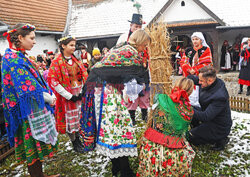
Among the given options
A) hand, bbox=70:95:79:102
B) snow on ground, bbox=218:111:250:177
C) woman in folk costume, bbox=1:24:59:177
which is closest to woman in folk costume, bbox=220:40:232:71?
snow on ground, bbox=218:111:250:177

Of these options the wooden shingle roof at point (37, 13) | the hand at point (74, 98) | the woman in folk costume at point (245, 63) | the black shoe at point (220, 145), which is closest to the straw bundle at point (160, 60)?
the hand at point (74, 98)

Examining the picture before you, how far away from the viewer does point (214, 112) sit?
2.98 metres

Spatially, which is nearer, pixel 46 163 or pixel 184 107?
pixel 184 107

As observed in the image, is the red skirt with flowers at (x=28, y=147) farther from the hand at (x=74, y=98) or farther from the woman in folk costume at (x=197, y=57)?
the woman in folk costume at (x=197, y=57)

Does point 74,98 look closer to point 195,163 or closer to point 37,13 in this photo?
point 195,163

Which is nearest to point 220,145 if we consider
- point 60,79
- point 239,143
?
point 239,143

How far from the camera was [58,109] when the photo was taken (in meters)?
3.32

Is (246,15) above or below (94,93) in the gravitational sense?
above

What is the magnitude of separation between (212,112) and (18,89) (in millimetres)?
2656

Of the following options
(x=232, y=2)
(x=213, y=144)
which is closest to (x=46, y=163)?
(x=213, y=144)

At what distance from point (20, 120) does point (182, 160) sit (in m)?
2.00

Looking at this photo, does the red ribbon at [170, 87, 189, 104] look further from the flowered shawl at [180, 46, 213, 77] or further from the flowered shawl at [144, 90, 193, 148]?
the flowered shawl at [180, 46, 213, 77]

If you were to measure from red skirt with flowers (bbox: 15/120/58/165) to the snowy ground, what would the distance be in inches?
31.3

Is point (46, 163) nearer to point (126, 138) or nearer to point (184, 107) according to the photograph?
point (126, 138)
